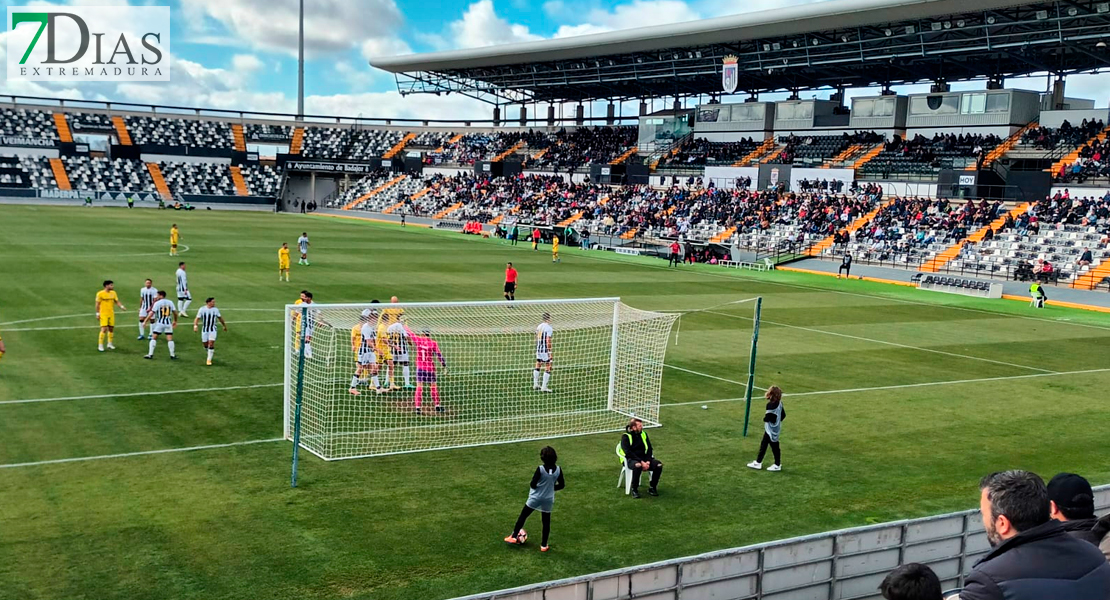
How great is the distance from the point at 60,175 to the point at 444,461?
283ft

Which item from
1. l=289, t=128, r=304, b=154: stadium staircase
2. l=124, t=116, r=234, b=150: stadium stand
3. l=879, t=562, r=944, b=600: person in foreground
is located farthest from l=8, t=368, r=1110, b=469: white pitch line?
l=289, t=128, r=304, b=154: stadium staircase

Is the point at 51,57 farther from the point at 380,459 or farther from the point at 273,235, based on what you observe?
the point at 380,459

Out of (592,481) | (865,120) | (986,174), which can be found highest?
(865,120)

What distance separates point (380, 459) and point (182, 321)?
12.8 m

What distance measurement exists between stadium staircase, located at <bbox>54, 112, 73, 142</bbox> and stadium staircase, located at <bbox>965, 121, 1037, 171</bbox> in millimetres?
82466

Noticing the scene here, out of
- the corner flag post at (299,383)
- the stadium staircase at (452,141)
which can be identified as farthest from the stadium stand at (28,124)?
the corner flag post at (299,383)

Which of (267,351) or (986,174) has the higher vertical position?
(986,174)

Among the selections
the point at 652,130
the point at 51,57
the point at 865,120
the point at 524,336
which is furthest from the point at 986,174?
the point at 51,57

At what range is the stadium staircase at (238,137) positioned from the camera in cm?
10125

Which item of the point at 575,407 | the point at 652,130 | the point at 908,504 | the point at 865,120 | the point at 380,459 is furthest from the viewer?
the point at 652,130

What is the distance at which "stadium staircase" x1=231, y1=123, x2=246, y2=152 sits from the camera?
332ft

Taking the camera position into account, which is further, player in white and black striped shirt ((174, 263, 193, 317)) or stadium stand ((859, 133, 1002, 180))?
stadium stand ((859, 133, 1002, 180))

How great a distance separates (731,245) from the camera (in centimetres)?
5356

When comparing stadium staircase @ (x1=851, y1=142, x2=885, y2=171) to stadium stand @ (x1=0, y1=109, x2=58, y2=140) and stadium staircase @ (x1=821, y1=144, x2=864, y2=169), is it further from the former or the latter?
stadium stand @ (x1=0, y1=109, x2=58, y2=140)
